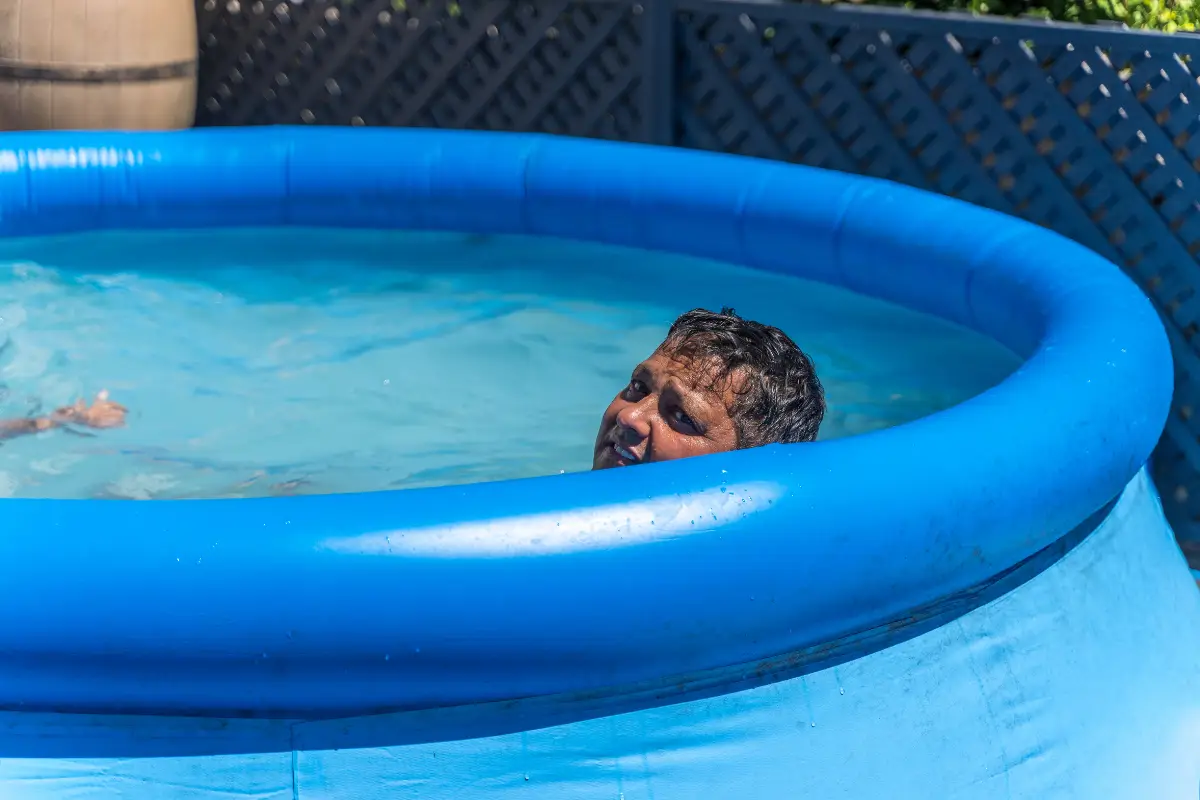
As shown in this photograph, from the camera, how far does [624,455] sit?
294cm

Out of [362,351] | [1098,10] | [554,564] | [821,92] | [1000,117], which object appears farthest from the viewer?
[1098,10]

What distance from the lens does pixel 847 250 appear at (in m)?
4.68

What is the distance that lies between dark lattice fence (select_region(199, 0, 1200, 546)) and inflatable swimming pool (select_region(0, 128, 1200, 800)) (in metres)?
1.83

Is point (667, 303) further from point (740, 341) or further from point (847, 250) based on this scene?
point (740, 341)

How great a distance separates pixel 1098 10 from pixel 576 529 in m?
4.37

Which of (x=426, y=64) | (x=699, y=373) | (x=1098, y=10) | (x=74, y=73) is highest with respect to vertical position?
(x=1098, y=10)

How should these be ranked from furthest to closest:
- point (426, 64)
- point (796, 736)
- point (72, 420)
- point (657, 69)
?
point (426, 64) → point (657, 69) → point (72, 420) → point (796, 736)

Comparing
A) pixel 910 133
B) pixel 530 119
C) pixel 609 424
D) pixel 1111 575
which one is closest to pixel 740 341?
pixel 609 424

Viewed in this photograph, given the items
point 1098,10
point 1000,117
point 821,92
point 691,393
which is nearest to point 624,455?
point 691,393

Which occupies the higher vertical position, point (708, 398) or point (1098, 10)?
point (1098, 10)

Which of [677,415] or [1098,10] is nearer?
[677,415]

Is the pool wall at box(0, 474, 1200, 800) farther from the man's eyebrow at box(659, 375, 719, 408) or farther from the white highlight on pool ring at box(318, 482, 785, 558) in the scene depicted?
the man's eyebrow at box(659, 375, 719, 408)

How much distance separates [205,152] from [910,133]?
8.27 feet

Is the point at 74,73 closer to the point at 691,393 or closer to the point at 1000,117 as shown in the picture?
the point at 1000,117
